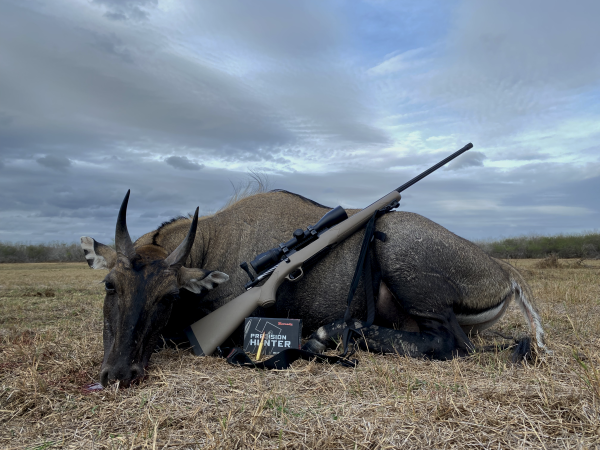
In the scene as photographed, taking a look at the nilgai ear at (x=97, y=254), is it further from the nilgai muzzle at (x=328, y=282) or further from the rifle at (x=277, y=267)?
the rifle at (x=277, y=267)

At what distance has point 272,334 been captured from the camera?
4.56 m

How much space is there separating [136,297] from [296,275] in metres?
1.75

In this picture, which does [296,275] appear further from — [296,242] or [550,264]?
[550,264]

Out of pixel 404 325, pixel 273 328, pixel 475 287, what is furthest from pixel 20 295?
pixel 475 287

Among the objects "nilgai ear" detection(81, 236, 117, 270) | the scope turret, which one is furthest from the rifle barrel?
"nilgai ear" detection(81, 236, 117, 270)

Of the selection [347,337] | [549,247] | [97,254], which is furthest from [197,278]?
[549,247]

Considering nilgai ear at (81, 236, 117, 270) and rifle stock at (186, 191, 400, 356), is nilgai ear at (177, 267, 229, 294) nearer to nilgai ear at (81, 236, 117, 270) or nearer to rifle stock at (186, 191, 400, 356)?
rifle stock at (186, 191, 400, 356)

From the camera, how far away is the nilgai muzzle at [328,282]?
417 centimetres

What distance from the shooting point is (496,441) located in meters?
2.32

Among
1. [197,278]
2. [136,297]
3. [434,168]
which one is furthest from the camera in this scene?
[434,168]

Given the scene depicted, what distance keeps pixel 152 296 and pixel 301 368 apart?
155 cm

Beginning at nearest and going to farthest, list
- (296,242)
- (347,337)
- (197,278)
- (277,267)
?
1. (347,337)
2. (197,278)
3. (277,267)
4. (296,242)

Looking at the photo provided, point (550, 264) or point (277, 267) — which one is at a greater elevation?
point (277, 267)

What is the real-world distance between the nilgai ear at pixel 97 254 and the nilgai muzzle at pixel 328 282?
11 mm
